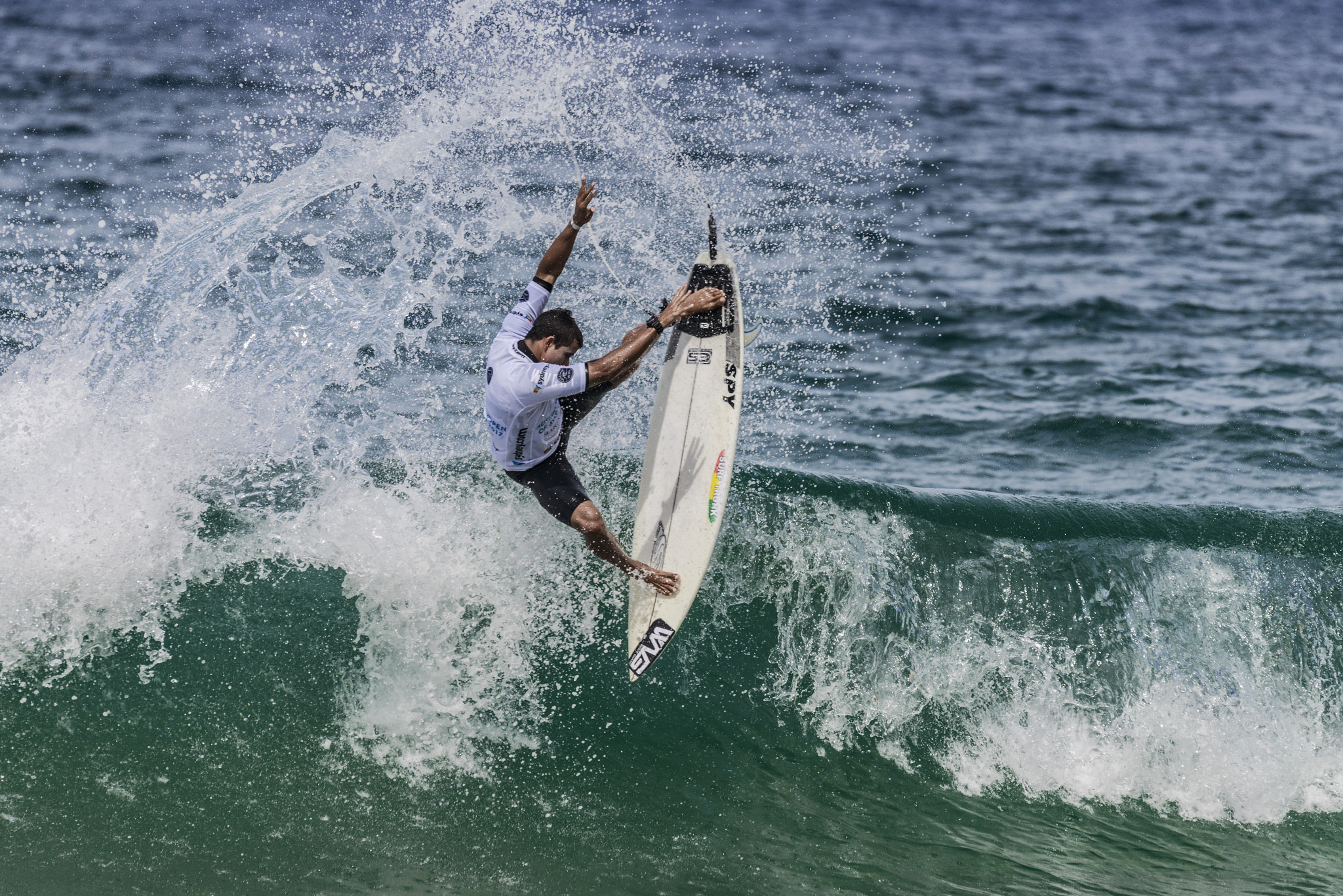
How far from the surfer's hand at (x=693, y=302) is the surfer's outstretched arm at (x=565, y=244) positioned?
77 centimetres

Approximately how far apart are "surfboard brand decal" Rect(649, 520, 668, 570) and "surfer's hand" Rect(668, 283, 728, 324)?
1563 millimetres

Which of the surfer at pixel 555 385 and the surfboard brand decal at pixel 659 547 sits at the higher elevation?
the surfer at pixel 555 385

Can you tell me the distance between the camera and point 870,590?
Answer: 888 cm

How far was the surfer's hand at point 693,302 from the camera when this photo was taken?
7.26 metres

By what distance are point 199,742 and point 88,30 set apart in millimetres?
30549

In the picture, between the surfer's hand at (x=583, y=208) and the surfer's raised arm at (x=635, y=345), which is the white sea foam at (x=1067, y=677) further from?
the surfer's hand at (x=583, y=208)

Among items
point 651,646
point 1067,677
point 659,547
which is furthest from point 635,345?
point 1067,677

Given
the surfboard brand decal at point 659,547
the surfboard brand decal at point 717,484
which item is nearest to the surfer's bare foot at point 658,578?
the surfboard brand decal at point 659,547

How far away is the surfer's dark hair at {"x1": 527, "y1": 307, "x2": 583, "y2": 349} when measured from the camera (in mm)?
7168

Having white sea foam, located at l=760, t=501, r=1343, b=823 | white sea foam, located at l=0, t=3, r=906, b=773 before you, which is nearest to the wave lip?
white sea foam, located at l=760, t=501, r=1343, b=823

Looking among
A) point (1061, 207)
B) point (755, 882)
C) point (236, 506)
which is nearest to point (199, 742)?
point (236, 506)

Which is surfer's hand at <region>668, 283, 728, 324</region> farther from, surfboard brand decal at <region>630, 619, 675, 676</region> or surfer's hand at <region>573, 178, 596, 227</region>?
surfboard brand decal at <region>630, 619, 675, 676</region>

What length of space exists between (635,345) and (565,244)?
100cm

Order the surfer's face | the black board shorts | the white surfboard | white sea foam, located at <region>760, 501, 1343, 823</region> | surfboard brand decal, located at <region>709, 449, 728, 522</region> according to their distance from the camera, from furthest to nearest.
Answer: white sea foam, located at <region>760, 501, 1343, 823</region>, surfboard brand decal, located at <region>709, 449, 728, 522</region>, the white surfboard, the black board shorts, the surfer's face
